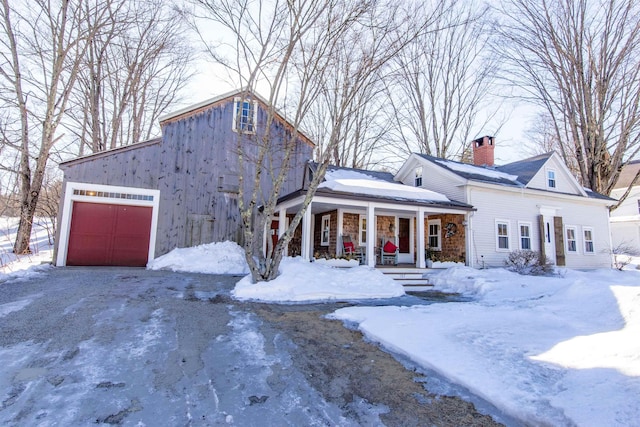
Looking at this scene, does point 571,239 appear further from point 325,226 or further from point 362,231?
point 325,226

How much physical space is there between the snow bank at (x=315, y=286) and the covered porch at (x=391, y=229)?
2439mm

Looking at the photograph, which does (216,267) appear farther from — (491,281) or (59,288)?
(491,281)

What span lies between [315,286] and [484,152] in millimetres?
14025

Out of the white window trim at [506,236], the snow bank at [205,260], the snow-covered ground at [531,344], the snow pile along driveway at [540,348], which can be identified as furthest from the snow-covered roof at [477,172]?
the snow bank at [205,260]

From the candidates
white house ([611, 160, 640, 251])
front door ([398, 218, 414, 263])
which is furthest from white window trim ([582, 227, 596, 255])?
white house ([611, 160, 640, 251])

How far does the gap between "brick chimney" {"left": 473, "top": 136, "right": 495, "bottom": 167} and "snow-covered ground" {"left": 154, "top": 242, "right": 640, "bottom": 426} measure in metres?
11.1

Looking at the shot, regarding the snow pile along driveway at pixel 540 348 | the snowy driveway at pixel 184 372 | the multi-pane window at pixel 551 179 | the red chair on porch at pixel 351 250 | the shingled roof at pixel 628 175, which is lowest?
the snowy driveway at pixel 184 372

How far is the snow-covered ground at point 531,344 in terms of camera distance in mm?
2506

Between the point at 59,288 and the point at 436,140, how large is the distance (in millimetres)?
22127

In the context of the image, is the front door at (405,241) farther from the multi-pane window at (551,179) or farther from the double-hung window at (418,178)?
the multi-pane window at (551,179)

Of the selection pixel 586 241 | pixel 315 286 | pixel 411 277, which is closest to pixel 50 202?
pixel 315 286

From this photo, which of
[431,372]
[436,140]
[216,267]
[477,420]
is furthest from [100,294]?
[436,140]

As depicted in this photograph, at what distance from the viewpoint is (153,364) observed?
3279 millimetres

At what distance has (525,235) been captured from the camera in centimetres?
1344
